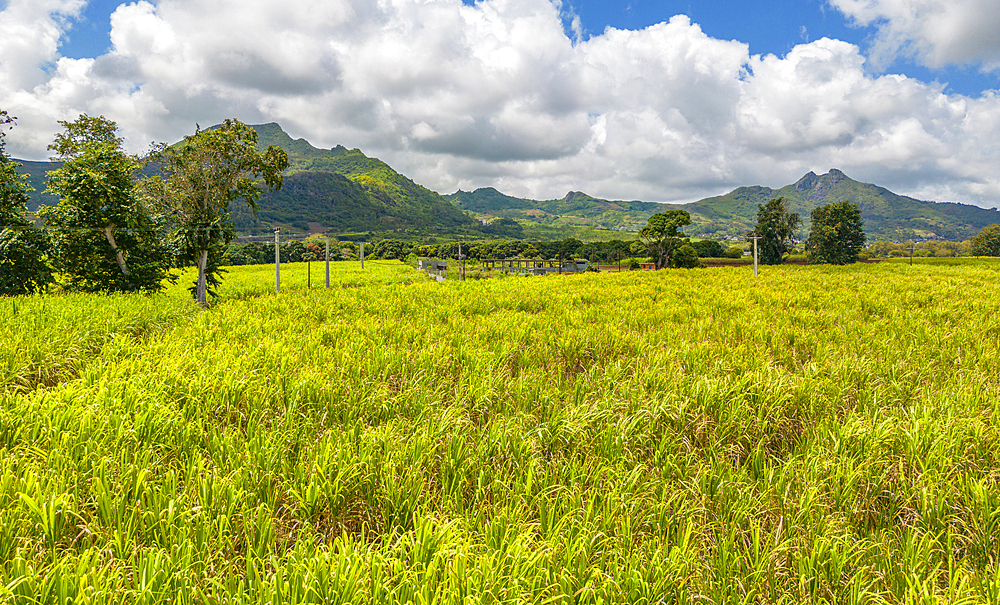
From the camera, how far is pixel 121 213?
1402 centimetres

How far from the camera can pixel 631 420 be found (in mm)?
3285

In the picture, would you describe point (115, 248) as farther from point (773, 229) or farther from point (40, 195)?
point (40, 195)

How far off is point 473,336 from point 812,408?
174 inches

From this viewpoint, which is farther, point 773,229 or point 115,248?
point 773,229

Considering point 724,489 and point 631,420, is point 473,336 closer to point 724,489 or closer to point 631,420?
point 631,420

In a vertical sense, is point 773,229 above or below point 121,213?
above

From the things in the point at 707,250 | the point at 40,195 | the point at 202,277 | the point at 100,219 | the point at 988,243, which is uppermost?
the point at 40,195

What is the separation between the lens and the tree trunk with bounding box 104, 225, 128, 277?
1409cm

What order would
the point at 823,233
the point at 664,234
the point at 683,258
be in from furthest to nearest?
the point at 823,233, the point at 683,258, the point at 664,234

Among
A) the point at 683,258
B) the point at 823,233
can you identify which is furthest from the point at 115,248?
the point at 823,233

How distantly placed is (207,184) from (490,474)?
2176cm

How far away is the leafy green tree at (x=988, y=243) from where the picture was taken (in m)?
81.8

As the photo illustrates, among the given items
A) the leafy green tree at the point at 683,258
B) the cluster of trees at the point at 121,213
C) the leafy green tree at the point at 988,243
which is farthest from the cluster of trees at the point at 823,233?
the cluster of trees at the point at 121,213

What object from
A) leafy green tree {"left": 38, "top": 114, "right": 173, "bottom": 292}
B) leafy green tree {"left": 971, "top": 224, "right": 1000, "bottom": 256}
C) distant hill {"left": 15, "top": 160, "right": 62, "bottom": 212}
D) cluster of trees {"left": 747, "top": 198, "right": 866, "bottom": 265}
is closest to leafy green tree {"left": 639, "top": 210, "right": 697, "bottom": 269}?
cluster of trees {"left": 747, "top": 198, "right": 866, "bottom": 265}
